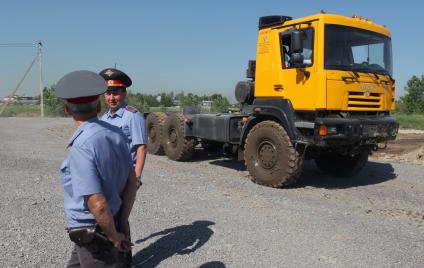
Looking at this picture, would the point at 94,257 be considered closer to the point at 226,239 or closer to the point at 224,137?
the point at 226,239

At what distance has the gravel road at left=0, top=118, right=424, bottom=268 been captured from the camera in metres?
4.41

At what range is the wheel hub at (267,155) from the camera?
7.89 metres

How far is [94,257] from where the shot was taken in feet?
7.96

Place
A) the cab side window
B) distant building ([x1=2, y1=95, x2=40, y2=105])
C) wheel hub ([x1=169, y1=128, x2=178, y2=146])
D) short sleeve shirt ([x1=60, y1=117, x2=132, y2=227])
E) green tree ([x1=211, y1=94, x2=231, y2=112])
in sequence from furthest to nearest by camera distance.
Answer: distant building ([x1=2, y1=95, x2=40, y2=105]) → green tree ([x1=211, y1=94, x2=231, y2=112]) → wheel hub ([x1=169, y1=128, x2=178, y2=146]) → the cab side window → short sleeve shirt ([x1=60, y1=117, x2=132, y2=227])

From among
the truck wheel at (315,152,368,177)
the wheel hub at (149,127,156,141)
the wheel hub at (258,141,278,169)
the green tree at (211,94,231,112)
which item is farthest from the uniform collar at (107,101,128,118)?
the wheel hub at (149,127,156,141)

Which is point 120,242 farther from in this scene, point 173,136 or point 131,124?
point 173,136

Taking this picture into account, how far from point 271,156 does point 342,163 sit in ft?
7.32

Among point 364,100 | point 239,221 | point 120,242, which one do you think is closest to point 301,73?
point 364,100

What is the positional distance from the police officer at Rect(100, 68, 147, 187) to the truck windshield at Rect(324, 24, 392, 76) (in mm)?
4258

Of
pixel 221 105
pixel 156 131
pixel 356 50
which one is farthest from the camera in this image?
pixel 221 105

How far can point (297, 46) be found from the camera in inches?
285

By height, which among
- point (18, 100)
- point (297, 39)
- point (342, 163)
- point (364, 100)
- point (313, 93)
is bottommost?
point (342, 163)

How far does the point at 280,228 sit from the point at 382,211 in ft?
6.59

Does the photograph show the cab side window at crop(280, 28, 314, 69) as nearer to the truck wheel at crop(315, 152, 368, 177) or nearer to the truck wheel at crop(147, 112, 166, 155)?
the truck wheel at crop(315, 152, 368, 177)
